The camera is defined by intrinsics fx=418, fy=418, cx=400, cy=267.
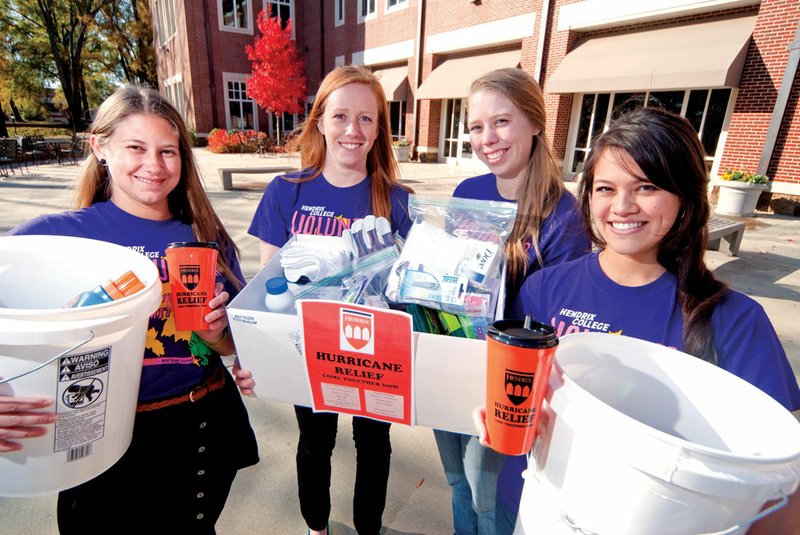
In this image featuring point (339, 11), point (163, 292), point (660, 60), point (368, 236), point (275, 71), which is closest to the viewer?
point (163, 292)

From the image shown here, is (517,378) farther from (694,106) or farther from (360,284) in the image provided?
(694,106)

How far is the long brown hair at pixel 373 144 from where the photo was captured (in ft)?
6.35

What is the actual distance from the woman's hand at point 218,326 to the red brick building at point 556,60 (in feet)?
16.5

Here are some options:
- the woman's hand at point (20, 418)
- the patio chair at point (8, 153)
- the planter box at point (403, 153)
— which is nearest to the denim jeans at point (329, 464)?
the woman's hand at point (20, 418)

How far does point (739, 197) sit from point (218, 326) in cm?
1176

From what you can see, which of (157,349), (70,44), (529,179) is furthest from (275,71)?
(157,349)

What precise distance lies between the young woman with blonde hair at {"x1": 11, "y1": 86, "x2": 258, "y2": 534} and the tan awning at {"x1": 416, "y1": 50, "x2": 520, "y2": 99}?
14291 mm

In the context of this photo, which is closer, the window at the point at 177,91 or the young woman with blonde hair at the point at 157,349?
the young woman with blonde hair at the point at 157,349

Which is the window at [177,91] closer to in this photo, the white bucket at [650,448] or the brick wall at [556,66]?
the brick wall at [556,66]

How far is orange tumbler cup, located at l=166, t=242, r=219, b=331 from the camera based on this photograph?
1.28m

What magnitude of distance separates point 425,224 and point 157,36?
36173 millimetres

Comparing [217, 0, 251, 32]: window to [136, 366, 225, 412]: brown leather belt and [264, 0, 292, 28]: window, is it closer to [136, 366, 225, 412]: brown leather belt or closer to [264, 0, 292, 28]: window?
[264, 0, 292, 28]: window

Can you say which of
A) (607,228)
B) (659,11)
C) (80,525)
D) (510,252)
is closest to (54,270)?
(80,525)

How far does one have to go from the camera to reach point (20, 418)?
95 cm
